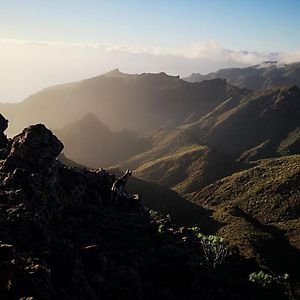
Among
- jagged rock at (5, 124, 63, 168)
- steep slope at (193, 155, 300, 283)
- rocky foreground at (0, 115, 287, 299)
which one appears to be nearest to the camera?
rocky foreground at (0, 115, 287, 299)

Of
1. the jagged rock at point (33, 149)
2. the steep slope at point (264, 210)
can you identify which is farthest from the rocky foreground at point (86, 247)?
the steep slope at point (264, 210)

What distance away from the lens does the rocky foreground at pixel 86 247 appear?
37969 millimetres

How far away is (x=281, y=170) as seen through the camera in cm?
17950

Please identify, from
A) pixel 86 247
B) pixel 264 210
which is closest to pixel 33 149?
pixel 86 247

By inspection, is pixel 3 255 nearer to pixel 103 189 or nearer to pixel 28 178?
pixel 28 178

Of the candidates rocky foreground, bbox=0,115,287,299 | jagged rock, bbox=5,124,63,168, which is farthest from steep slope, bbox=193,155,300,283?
jagged rock, bbox=5,124,63,168

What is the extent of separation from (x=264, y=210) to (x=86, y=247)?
118298mm

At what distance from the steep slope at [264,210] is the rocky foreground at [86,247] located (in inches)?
1781

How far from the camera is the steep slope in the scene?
11069 cm

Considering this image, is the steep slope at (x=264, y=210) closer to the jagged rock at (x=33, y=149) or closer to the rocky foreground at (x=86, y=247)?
the rocky foreground at (x=86, y=247)

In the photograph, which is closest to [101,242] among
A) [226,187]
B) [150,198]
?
[150,198]

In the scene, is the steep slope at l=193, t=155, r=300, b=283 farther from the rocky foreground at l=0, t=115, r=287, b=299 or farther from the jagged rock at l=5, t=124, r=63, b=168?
the jagged rock at l=5, t=124, r=63, b=168

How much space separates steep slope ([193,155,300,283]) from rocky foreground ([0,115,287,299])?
45.2m

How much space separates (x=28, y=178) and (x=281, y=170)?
144m
